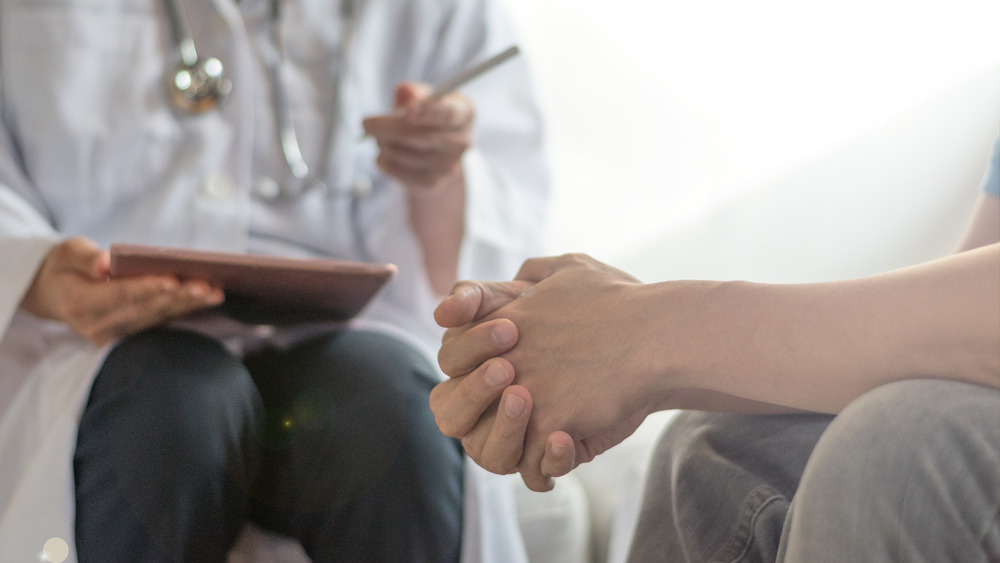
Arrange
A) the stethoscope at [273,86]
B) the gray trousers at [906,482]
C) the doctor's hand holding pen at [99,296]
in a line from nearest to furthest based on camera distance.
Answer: the gray trousers at [906,482], the doctor's hand holding pen at [99,296], the stethoscope at [273,86]

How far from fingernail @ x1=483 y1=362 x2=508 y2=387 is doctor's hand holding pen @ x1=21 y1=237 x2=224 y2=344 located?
0.75 ft

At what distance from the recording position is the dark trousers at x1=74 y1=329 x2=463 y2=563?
442 mm

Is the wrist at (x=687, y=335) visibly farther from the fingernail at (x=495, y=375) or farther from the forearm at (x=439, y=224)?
the forearm at (x=439, y=224)

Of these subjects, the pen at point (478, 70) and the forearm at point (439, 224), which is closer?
the pen at point (478, 70)

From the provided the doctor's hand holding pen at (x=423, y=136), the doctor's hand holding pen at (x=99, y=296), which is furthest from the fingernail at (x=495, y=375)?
the doctor's hand holding pen at (x=423, y=136)

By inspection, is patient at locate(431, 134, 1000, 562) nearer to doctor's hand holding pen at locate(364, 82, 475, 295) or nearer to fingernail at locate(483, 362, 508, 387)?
fingernail at locate(483, 362, 508, 387)

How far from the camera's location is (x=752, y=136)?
2.48ft

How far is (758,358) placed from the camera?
0.34 metres

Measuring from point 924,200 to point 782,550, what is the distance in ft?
1.21

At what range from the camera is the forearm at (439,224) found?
73 centimetres

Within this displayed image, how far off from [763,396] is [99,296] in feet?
1.50

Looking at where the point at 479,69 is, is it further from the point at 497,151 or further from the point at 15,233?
the point at 15,233

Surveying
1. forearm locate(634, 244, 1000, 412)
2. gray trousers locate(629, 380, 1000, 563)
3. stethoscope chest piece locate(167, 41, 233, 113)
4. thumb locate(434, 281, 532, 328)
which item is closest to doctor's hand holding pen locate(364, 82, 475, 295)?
stethoscope chest piece locate(167, 41, 233, 113)

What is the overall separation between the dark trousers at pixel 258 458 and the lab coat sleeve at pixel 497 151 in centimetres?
22
